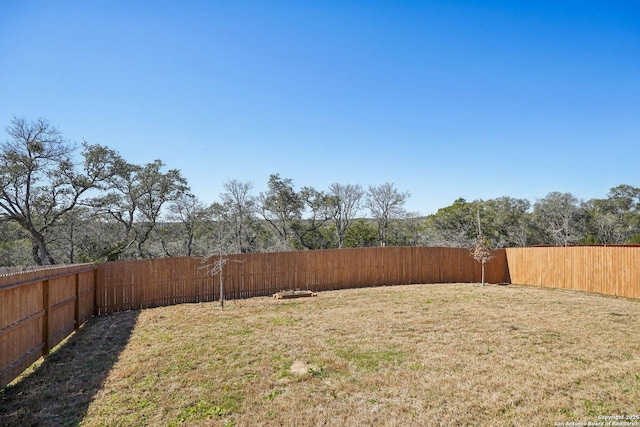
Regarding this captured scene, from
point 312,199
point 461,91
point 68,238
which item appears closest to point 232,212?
point 312,199

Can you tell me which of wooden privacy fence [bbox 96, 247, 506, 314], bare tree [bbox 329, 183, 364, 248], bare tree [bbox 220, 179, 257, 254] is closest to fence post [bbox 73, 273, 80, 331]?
wooden privacy fence [bbox 96, 247, 506, 314]

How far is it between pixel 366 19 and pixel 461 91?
469 centimetres

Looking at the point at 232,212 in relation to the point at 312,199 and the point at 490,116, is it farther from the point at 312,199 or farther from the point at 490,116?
the point at 490,116

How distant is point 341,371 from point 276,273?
24.0ft

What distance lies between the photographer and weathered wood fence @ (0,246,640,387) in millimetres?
4695

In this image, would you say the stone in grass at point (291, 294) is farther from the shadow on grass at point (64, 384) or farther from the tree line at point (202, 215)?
the shadow on grass at point (64, 384)

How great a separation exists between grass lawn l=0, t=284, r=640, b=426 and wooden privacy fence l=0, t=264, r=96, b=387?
0.83 feet

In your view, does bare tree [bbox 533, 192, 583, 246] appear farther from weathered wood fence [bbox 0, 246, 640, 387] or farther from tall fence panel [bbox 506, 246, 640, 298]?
weathered wood fence [bbox 0, 246, 640, 387]

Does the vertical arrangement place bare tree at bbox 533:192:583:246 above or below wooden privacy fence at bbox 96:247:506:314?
above

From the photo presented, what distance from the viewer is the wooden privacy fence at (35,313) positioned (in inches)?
161

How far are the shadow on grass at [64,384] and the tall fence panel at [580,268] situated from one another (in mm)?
13932

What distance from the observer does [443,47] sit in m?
9.80

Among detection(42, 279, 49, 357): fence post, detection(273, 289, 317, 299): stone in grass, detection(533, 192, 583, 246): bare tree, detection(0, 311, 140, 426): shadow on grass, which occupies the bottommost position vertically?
detection(273, 289, 317, 299): stone in grass

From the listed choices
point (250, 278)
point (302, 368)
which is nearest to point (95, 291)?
point (250, 278)
